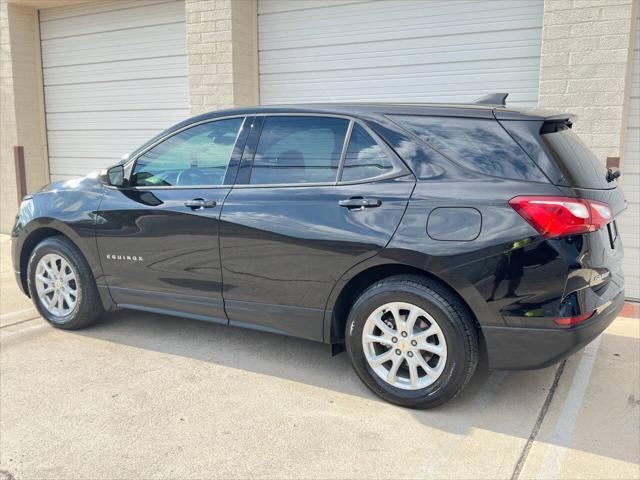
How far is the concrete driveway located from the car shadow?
1 centimetres

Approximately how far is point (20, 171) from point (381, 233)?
7.67m

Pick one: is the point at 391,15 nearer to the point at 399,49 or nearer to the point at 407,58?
the point at 399,49

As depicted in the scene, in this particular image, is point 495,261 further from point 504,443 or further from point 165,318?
point 165,318

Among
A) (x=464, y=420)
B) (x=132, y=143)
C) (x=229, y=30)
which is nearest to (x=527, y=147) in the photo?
(x=464, y=420)

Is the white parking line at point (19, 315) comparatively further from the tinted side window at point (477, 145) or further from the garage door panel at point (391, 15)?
the garage door panel at point (391, 15)

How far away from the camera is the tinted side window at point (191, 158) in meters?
4.16

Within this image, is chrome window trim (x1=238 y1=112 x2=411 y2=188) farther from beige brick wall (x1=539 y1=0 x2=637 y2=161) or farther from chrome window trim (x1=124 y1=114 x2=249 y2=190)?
beige brick wall (x1=539 y1=0 x2=637 y2=161)

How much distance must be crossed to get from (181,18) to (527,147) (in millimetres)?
6162

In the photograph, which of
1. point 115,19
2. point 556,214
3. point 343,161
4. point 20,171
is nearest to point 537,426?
point 556,214

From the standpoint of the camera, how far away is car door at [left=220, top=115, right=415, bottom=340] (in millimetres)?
3535

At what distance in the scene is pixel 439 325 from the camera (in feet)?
11.0

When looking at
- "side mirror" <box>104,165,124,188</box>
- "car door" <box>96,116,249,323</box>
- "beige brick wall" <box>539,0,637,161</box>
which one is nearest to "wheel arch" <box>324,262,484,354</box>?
"car door" <box>96,116,249,323</box>

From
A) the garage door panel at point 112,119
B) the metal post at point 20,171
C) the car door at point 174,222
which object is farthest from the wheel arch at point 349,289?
the metal post at point 20,171

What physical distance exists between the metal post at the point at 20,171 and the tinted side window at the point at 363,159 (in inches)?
287
